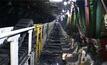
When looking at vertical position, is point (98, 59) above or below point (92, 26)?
below

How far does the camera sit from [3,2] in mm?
14969

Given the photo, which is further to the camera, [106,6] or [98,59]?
[98,59]

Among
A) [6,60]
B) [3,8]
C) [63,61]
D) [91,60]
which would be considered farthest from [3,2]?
[6,60]

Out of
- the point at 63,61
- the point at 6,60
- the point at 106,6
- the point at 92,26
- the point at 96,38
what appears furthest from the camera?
the point at 63,61

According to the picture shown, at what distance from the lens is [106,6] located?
3.66m

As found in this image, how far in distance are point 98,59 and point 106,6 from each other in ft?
2.87

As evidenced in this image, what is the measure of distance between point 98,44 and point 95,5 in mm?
767

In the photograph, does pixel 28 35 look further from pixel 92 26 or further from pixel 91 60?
pixel 92 26

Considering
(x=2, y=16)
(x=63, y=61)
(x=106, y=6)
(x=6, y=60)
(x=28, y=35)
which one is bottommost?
(x=63, y=61)

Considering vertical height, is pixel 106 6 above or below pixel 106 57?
above

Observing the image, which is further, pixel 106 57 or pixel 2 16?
pixel 2 16

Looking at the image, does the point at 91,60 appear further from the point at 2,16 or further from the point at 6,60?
the point at 2,16

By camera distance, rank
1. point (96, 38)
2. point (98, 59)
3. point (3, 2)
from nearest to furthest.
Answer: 1. point (98, 59)
2. point (96, 38)
3. point (3, 2)

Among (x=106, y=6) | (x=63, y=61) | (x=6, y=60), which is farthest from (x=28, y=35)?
(x=63, y=61)
